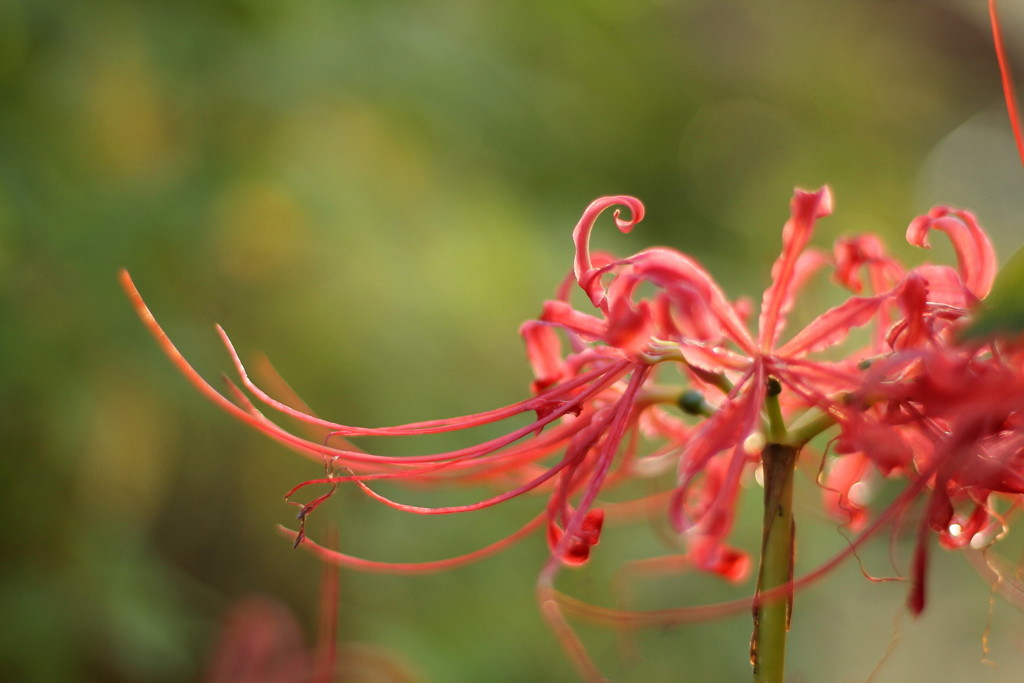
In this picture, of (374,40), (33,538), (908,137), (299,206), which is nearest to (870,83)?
(908,137)

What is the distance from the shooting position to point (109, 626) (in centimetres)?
146

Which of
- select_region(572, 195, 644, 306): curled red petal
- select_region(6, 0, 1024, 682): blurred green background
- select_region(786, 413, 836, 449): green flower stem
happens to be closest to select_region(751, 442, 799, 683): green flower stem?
select_region(786, 413, 836, 449): green flower stem

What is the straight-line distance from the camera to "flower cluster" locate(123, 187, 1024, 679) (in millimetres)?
433

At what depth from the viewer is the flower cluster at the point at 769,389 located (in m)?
0.43

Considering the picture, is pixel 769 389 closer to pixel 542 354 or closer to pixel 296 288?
pixel 542 354

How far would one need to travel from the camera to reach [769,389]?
19.6 inches

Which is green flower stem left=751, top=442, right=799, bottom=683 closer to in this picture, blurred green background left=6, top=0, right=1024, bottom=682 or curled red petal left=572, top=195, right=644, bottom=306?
curled red petal left=572, top=195, right=644, bottom=306

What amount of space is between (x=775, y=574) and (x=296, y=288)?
1.51m

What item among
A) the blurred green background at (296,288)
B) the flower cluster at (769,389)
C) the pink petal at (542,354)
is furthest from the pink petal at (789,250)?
the blurred green background at (296,288)

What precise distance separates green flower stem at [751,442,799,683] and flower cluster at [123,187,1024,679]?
0.7 inches

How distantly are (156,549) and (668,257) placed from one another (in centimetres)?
200

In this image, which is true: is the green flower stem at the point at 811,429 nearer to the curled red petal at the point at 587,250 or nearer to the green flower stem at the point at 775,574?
the green flower stem at the point at 775,574

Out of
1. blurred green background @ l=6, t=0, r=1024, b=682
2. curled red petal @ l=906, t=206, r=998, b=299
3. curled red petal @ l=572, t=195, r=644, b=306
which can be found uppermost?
curled red petal @ l=906, t=206, r=998, b=299

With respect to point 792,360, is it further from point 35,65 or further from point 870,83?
point 870,83
